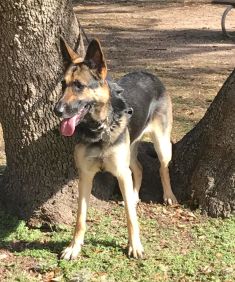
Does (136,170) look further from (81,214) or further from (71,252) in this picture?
(71,252)

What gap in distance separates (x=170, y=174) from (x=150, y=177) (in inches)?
13.1

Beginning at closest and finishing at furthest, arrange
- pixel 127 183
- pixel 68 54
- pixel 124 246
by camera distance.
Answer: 1. pixel 68 54
2. pixel 127 183
3. pixel 124 246

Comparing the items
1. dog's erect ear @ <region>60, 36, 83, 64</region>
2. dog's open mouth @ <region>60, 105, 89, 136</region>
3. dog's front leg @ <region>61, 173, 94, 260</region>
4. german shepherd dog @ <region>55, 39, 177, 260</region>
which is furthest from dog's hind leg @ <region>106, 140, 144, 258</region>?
dog's erect ear @ <region>60, 36, 83, 64</region>

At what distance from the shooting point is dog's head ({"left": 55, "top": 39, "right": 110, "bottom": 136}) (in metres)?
4.10

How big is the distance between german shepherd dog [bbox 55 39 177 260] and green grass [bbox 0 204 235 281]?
0.16 metres

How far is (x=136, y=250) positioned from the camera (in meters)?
4.80

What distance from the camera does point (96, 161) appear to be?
4.63m

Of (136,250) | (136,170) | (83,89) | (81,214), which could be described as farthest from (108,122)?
(136,170)

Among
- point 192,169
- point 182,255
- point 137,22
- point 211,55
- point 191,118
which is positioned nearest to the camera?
point 182,255

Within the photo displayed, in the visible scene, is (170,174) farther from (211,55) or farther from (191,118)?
(211,55)

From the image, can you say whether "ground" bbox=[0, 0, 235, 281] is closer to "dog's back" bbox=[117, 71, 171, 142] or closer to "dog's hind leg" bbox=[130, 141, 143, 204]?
"dog's hind leg" bbox=[130, 141, 143, 204]

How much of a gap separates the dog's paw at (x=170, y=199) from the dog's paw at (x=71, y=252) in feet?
4.17

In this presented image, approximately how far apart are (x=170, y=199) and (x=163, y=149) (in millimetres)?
557

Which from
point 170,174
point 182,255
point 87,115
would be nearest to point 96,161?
point 87,115
